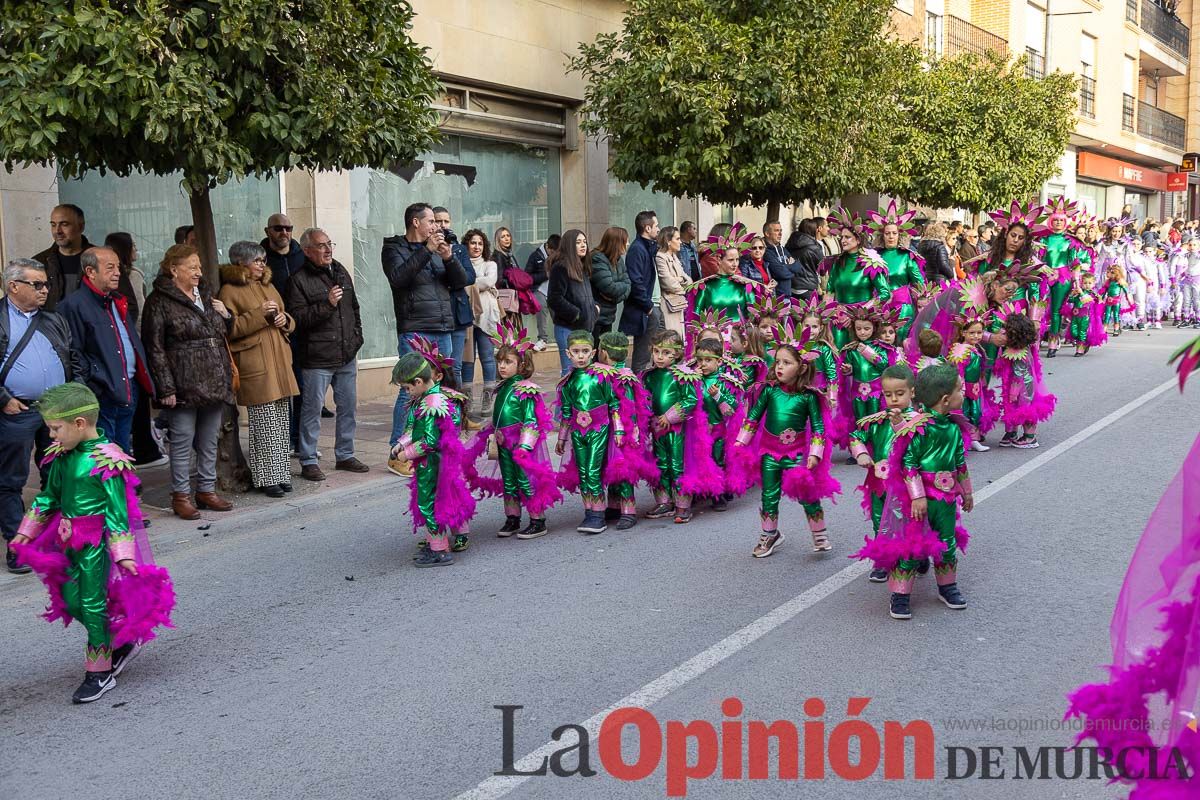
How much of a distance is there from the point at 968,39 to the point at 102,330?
26495 mm

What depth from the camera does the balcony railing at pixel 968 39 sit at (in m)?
28.6

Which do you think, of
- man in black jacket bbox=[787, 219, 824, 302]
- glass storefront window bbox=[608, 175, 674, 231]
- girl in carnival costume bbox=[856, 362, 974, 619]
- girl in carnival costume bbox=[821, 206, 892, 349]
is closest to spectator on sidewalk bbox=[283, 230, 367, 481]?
girl in carnival costume bbox=[821, 206, 892, 349]

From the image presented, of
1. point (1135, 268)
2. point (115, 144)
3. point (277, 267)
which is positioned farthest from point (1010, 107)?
point (115, 144)

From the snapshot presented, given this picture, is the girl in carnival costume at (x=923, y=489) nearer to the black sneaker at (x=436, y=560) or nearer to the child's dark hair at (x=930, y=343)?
the black sneaker at (x=436, y=560)

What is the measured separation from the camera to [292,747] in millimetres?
4289

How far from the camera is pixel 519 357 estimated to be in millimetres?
7348

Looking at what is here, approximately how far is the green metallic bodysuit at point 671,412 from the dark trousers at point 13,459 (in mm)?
3705

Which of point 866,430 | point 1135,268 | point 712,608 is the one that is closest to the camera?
point 712,608

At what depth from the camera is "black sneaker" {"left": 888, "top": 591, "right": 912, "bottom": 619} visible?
5621 millimetres

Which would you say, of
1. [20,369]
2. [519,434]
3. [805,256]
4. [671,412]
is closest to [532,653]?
[519,434]

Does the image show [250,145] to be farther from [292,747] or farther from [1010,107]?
[1010,107]

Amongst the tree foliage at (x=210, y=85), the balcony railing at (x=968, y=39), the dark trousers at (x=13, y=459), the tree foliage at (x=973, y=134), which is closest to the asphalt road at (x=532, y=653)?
the dark trousers at (x=13, y=459)

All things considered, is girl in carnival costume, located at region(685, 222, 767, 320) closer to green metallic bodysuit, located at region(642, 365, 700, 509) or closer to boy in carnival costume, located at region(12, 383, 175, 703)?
green metallic bodysuit, located at region(642, 365, 700, 509)

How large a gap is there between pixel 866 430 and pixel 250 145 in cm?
442
